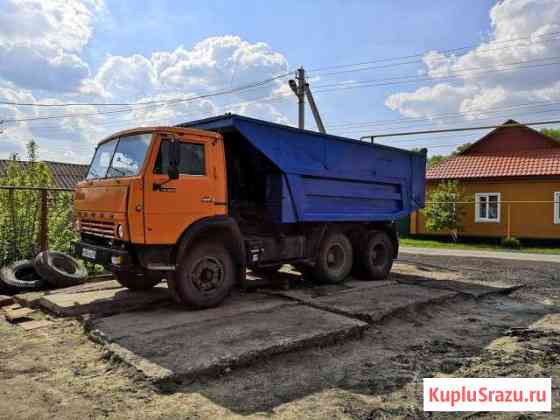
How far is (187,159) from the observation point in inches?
245

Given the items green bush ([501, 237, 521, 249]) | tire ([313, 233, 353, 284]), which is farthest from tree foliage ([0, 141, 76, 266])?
green bush ([501, 237, 521, 249])

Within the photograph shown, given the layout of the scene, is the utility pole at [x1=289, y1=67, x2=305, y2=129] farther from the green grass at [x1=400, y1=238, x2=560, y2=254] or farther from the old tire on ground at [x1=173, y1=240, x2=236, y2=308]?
the old tire on ground at [x1=173, y1=240, x2=236, y2=308]

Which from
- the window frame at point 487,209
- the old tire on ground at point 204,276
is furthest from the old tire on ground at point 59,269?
the window frame at point 487,209

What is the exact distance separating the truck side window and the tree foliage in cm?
452

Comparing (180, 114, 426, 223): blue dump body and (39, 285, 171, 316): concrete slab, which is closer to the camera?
(39, 285, 171, 316): concrete slab

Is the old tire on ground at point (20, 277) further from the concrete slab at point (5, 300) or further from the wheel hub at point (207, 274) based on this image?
the wheel hub at point (207, 274)

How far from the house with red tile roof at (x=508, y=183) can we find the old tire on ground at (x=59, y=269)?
16335mm

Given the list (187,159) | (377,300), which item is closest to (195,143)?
(187,159)

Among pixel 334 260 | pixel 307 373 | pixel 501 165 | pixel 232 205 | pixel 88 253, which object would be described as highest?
pixel 501 165

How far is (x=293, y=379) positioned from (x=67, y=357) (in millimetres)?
2378

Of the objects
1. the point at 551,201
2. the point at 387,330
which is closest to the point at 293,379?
the point at 387,330

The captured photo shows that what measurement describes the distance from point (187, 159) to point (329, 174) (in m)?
2.84

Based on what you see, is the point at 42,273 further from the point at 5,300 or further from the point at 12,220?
the point at 12,220

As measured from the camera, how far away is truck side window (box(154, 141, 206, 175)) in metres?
5.91
